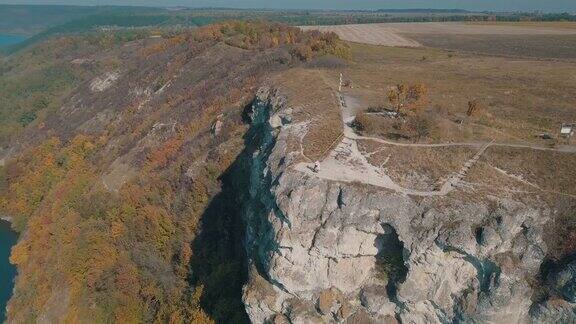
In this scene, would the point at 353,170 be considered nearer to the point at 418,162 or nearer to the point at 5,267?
the point at 418,162

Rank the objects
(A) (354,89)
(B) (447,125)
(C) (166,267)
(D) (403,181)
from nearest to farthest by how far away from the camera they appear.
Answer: (D) (403,181), (B) (447,125), (C) (166,267), (A) (354,89)

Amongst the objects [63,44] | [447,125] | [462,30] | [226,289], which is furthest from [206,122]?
[63,44]

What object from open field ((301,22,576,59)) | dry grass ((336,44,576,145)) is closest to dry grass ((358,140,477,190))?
dry grass ((336,44,576,145))

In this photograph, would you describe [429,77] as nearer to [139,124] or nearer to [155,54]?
[139,124]

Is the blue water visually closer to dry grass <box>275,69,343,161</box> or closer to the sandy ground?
dry grass <box>275,69,343,161</box>

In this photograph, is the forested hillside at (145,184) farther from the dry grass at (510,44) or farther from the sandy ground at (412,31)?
the dry grass at (510,44)

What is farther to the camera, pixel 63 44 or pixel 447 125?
pixel 63 44
